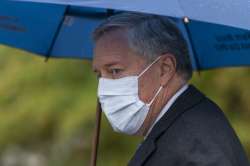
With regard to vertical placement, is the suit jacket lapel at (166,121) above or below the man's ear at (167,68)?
below

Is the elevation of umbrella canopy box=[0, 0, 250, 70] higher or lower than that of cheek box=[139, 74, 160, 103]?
lower

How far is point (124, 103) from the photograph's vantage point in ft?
10.9

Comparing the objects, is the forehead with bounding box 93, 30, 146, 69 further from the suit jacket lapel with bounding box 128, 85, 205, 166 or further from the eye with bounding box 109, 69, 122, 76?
the suit jacket lapel with bounding box 128, 85, 205, 166

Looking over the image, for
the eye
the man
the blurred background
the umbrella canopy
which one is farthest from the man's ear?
the blurred background

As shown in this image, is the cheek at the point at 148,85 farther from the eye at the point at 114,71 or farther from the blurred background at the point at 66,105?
the blurred background at the point at 66,105

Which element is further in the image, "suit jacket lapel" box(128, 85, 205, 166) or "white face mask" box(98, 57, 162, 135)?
"white face mask" box(98, 57, 162, 135)

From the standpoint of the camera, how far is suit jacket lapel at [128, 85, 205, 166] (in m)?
3.15

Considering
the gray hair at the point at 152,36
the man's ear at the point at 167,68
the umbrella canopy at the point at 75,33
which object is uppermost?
the gray hair at the point at 152,36

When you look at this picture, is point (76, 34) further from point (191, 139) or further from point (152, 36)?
point (191, 139)

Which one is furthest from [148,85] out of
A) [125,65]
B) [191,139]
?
[191,139]

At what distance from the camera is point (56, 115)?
592 centimetres

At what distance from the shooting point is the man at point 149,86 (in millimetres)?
3141

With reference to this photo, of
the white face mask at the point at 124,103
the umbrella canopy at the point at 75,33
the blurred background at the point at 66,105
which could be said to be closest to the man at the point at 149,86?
the white face mask at the point at 124,103

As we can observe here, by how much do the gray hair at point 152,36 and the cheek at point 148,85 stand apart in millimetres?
75
